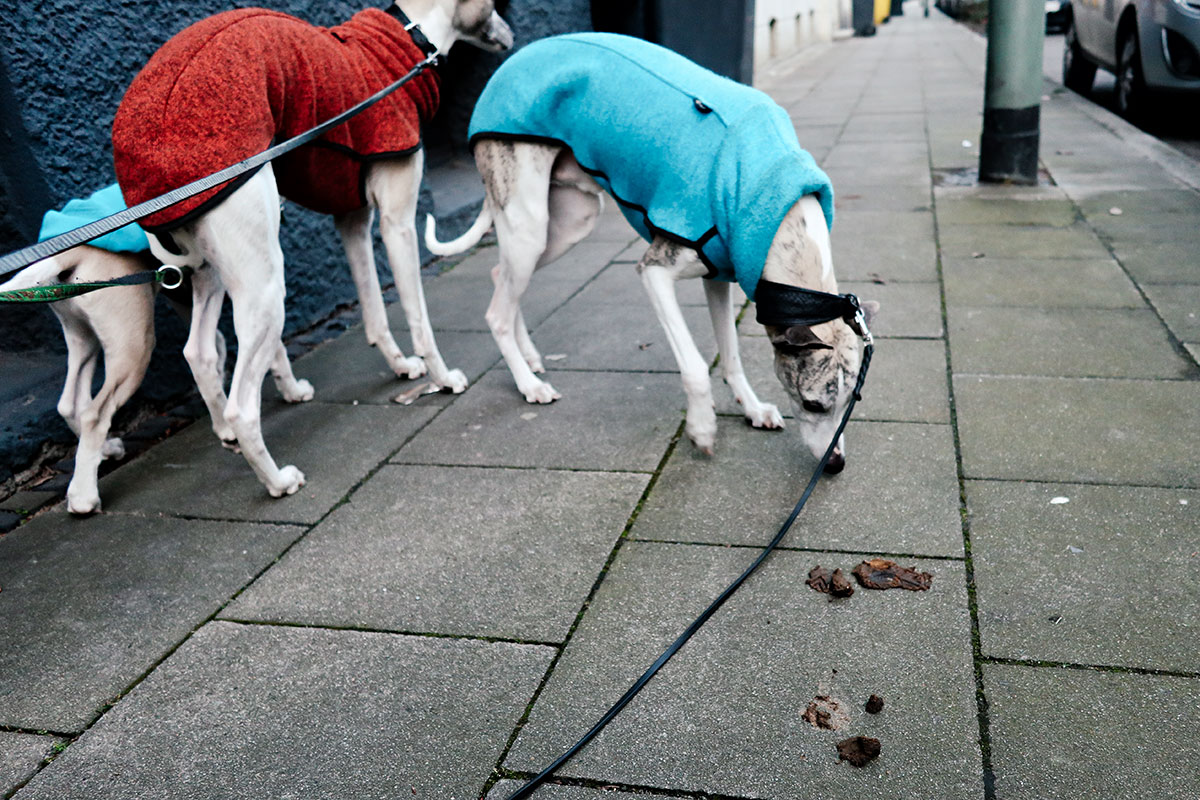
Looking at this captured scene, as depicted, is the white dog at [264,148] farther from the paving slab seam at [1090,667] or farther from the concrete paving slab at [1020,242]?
the concrete paving slab at [1020,242]

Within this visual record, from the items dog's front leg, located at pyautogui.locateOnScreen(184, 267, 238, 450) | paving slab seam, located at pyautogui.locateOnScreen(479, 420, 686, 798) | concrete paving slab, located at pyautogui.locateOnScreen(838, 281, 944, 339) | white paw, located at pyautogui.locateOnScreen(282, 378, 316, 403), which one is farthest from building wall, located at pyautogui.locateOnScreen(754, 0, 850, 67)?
dog's front leg, located at pyautogui.locateOnScreen(184, 267, 238, 450)

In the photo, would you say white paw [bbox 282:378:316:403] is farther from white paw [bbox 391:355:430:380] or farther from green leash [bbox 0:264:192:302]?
green leash [bbox 0:264:192:302]

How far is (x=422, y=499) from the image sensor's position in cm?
347

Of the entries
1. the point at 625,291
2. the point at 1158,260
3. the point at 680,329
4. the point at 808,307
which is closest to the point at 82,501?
the point at 680,329

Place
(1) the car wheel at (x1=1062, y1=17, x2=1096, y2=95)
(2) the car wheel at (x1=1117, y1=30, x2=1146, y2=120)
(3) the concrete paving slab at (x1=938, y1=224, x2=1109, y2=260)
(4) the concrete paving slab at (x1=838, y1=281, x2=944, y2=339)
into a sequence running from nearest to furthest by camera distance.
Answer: (4) the concrete paving slab at (x1=838, y1=281, x2=944, y2=339) < (3) the concrete paving slab at (x1=938, y1=224, x2=1109, y2=260) < (2) the car wheel at (x1=1117, y1=30, x2=1146, y2=120) < (1) the car wheel at (x1=1062, y1=17, x2=1096, y2=95)

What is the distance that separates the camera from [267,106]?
323cm

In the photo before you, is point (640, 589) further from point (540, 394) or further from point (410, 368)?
point (410, 368)

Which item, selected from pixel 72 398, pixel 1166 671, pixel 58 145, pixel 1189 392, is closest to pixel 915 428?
pixel 1189 392

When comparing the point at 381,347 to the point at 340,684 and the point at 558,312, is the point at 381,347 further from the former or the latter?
the point at 340,684

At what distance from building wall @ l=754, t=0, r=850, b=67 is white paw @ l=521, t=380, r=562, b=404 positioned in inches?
570

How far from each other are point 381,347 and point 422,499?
1.39m

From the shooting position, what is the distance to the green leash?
8.82 feet

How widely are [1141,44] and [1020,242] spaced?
4.27 m

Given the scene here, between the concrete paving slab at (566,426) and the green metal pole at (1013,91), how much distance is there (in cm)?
463
